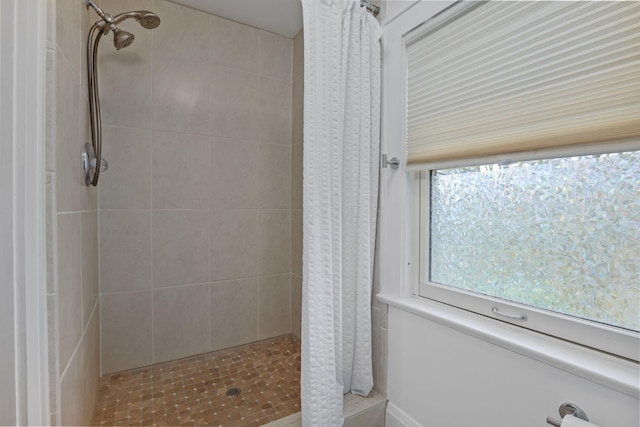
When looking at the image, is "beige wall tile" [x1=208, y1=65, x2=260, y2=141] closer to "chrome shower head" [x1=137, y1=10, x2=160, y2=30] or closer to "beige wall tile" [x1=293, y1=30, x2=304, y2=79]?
"beige wall tile" [x1=293, y1=30, x2=304, y2=79]

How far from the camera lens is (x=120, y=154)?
1.43 m

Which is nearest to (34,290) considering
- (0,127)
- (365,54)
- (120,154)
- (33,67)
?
(0,127)

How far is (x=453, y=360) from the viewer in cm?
96

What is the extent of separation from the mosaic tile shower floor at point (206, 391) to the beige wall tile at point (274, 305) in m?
0.17

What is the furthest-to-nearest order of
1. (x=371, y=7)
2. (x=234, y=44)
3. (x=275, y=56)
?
(x=275, y=56) < (x=234, y=44) < (x=371, y=7)

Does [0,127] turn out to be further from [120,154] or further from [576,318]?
[576,318]

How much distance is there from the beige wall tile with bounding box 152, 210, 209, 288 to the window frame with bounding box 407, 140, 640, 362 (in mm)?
1222

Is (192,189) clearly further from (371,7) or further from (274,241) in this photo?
(371,7)

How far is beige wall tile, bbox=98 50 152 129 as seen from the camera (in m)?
1.38

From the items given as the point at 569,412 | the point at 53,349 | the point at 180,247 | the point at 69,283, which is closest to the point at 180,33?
the point at 180,247

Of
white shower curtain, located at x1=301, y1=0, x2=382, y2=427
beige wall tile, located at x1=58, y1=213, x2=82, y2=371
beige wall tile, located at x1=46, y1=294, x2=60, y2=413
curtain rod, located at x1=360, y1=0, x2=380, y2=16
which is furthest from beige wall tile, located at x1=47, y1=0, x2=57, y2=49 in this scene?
curtain rod, located at x1=360, y1=0, x2=380, y2=16

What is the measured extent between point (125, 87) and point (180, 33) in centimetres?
45

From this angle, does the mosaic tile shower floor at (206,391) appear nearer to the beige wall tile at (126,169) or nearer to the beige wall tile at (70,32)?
the beige wall tile at (126,169)

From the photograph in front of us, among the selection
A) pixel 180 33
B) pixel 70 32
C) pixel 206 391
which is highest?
pixel 180 33
